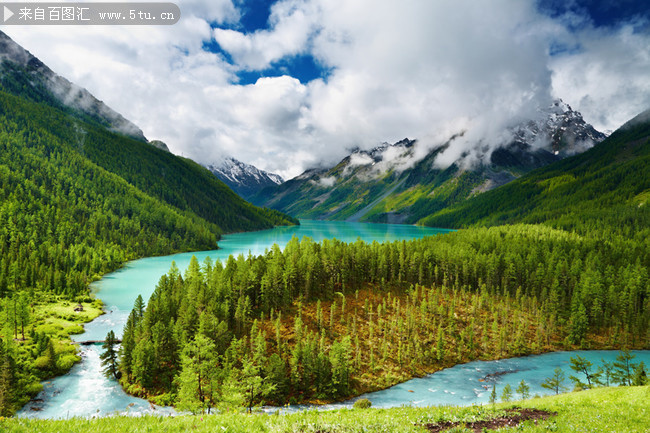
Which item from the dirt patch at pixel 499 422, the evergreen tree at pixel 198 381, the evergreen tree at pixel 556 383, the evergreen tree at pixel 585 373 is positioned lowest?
the evergreen tree at pixel 556 383

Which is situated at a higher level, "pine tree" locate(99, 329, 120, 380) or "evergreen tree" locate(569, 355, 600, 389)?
"pine tree" locate(99, 329, 120, 380)

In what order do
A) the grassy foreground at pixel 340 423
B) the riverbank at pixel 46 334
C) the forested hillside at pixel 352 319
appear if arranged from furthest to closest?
the riverbank at pixel 46 334 → the forested hillside at pixel 352 319 → the grassy foreground at pixel 340 423

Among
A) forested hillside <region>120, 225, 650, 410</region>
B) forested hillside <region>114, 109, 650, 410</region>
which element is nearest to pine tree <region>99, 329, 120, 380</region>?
forested hillside <region>120, 225, 650, 410</region>

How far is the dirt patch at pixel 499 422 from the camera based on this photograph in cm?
1947

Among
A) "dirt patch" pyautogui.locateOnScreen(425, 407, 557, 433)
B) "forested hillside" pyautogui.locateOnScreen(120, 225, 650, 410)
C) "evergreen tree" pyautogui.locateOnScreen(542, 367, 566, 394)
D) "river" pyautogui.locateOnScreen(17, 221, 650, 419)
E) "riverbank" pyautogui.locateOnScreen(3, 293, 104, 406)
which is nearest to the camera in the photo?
"dirt patch" pyautogui.locateOnScreen(425, 407, 557, 433)

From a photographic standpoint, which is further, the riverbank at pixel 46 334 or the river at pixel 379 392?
the riverbank at pixel 46 334

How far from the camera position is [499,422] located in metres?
20.7

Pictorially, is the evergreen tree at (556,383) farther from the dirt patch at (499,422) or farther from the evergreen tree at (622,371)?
the dirt patch at (499,422)

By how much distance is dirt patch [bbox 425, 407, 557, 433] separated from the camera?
→ 63.9 ft

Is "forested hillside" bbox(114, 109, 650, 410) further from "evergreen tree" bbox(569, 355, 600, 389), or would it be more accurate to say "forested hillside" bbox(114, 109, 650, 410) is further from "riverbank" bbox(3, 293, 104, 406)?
"evergreen tree" bbox(569, 355, 600, 389)

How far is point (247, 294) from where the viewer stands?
78125mm

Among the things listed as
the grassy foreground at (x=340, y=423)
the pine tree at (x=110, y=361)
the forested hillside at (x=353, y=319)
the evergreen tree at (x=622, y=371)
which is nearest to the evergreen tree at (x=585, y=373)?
the evergreen tree at (x=622, y=371)

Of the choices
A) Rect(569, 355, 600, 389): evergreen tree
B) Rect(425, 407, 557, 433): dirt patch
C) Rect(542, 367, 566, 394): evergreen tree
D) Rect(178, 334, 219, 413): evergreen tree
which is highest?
Rect(425, 407, 557, 433): dirt patch

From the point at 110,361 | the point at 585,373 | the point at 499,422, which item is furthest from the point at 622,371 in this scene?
the point at 110,361
